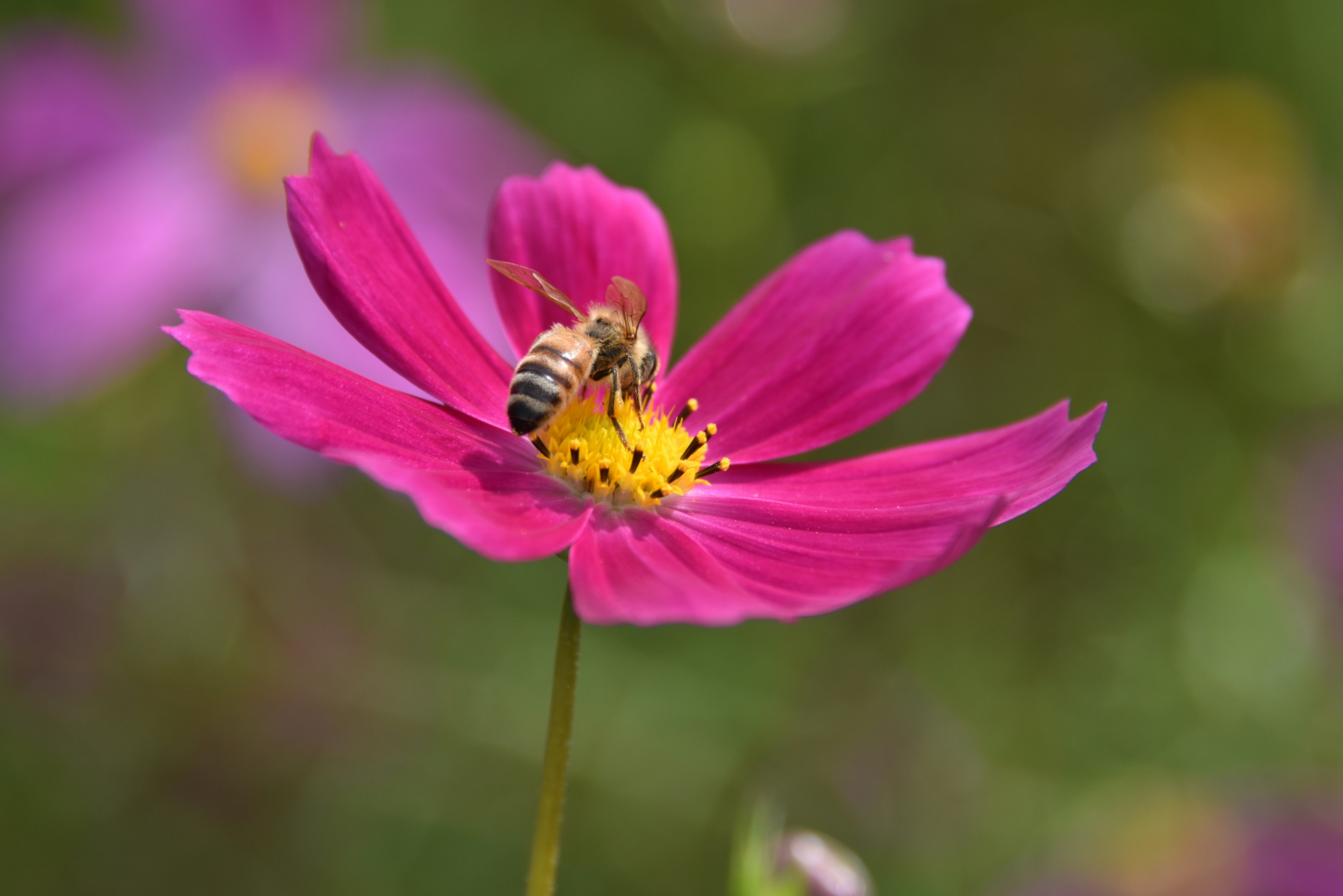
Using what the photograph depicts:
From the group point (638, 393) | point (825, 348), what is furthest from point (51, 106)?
point (825, 348)

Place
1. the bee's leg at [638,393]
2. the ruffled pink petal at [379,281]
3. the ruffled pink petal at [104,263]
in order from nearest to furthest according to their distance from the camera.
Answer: the ruffled pink petal at [379,281], the bee's leg at [638,393], the ruffled pink petal at [104,263]

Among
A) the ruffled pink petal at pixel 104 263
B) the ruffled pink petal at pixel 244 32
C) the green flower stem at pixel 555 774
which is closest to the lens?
the green flower stem at pixel 555 774

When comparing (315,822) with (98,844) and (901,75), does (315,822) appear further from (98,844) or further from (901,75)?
(901,75)

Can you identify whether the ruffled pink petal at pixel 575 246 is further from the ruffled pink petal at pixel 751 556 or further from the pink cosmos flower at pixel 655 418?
the ruffled pink petal at pixel 751 556

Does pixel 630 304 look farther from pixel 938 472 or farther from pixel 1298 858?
pixel 1298 858

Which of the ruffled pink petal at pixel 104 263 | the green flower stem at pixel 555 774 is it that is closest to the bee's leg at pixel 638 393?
the green flower stem at pixel 555 774

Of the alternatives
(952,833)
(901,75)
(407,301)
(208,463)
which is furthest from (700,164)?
(407,301)

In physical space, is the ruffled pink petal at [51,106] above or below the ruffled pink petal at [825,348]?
above
